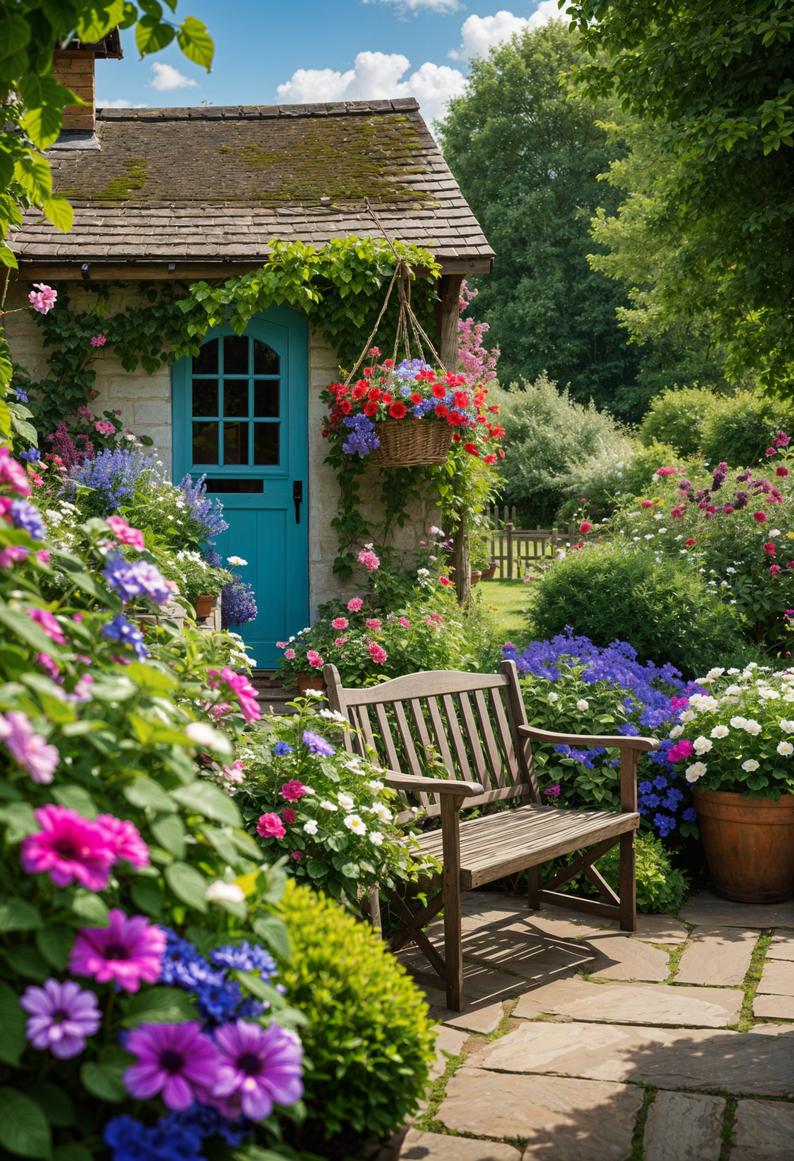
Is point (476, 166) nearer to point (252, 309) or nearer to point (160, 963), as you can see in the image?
point (252, 309)

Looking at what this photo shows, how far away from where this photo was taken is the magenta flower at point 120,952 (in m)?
1.62

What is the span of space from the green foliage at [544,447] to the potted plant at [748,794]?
50.3 ft

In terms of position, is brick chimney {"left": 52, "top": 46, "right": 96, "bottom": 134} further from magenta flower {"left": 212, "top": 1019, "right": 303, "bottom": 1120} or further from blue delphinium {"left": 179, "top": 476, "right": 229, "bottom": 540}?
magenta flower {"left": 212, "top": 1019, "right": 303, "bottom": 1120}

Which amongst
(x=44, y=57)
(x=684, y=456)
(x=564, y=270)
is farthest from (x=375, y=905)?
(x=564, y=270)

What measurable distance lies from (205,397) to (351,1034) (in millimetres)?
6814

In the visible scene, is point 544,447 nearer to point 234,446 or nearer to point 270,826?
point 234,446

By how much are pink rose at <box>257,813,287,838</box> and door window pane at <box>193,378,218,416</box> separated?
5.70 metres

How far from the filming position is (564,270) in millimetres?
34844

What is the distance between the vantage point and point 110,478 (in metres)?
7.18

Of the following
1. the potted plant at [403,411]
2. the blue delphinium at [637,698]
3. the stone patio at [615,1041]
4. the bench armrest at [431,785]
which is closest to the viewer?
the stone patio at [615,1041]

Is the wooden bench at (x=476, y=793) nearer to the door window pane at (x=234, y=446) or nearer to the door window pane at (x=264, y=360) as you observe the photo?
the door window pane at (x=234, y=446)

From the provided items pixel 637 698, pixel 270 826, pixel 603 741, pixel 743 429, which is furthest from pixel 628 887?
pixel 743 429

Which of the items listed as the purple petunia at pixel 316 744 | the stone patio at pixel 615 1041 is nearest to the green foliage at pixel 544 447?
the stone patio at pixel 615 1041

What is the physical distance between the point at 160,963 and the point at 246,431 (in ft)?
23.2
